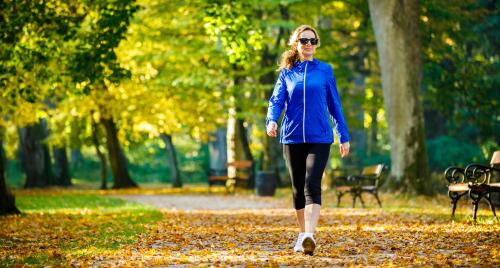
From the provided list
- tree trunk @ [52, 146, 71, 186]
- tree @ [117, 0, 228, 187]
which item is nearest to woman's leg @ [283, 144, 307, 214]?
tree @ [117, 0, 228, 187]

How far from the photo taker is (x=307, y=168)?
833 centimetres

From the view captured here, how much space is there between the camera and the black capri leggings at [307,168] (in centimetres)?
829

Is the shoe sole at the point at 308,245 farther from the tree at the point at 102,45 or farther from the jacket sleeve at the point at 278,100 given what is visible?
the tree at the point at 102,45

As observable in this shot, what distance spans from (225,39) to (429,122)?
21.1 meters

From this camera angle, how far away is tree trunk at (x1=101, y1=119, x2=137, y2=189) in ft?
110

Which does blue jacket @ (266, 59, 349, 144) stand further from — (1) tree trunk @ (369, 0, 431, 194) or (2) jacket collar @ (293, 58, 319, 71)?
(1) tree trunk @ (369, 0, 431, 194)

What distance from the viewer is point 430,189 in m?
20.7

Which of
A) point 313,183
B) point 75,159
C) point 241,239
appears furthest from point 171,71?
point 75,159

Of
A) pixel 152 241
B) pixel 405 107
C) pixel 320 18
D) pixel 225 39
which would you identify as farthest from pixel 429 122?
pixel 152 241

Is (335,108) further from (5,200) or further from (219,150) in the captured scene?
(219,150)

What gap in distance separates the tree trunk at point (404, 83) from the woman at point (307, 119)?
12546 millimetres

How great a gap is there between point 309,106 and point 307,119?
0.13 metres

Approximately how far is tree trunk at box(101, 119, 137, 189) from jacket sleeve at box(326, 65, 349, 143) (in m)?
25.8

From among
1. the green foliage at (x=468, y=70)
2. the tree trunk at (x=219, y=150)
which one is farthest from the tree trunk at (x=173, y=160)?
the green foliage at (x=468, y=70)
